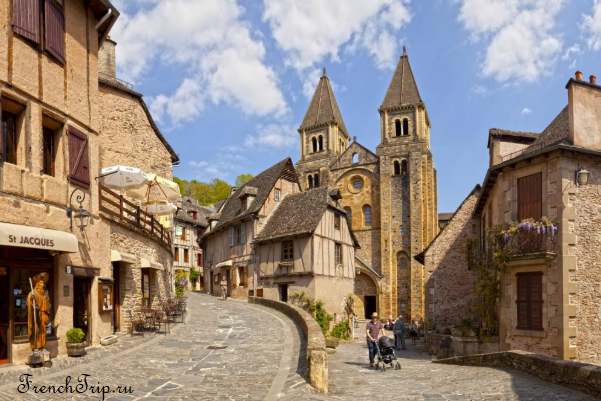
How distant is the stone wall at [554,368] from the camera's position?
314 inches

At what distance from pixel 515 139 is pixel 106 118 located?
50.3ft

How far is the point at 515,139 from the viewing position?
58.4ft

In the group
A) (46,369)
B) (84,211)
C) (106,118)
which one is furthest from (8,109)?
(106,118)

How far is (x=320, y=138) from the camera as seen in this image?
58938mm

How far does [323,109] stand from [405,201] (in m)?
16.7

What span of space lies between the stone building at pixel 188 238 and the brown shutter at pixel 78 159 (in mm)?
34665

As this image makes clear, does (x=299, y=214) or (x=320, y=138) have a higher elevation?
(x=320, y=138)

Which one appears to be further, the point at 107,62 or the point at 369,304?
the point at 369,304

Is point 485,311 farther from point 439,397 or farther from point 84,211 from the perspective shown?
point 84,211

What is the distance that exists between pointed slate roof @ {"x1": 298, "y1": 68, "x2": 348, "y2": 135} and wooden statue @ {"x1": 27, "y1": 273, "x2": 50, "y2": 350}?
163ft

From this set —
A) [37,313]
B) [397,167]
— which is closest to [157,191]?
[37,313]

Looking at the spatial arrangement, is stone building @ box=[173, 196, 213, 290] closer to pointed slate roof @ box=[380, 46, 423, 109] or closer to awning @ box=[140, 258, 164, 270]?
pointed slate roof @ box=[380, 46, 423, 109]

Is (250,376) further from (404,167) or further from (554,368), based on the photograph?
(404,167)

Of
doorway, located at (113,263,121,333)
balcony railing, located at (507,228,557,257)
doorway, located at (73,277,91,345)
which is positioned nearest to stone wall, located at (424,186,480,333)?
balcony railing, located at (507,228,557,257)
